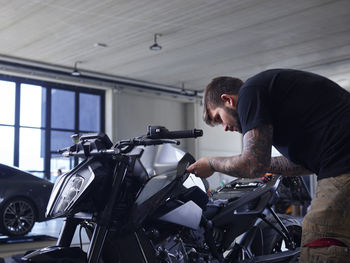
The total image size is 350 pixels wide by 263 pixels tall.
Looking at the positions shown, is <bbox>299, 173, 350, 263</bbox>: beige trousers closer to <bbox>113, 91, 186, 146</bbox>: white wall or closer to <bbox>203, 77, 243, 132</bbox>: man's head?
<bbox>203, 77, 243, 132</bbox>: man's head

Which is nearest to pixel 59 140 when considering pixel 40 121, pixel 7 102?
pixel 40 121

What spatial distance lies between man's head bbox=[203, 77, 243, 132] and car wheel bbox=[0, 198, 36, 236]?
451 centimetres

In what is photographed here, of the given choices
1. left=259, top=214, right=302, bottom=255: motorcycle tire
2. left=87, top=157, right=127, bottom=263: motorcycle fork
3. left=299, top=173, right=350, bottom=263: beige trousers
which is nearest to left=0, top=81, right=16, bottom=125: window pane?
left=259, top=214, right=302, bottom=255: motorcycle tire

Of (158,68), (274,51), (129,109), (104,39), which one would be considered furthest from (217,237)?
(129,109)

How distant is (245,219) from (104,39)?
7799 millimetres

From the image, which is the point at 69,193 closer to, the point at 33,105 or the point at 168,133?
the point at 168,133

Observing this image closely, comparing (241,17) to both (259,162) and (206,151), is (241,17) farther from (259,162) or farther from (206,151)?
(206,151)

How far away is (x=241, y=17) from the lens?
346 inches

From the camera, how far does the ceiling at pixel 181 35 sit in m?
8.23

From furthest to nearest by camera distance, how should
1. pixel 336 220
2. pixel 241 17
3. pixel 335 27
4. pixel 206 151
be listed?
pixel 206 151 < pixel 335 27 < pixel 241 17 < pixel 336 220

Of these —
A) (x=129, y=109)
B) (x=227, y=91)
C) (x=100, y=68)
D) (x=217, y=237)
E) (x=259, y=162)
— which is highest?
(x=100, y=68)

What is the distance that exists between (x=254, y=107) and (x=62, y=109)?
41.2 feet

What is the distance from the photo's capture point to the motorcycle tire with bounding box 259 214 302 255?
329 cm

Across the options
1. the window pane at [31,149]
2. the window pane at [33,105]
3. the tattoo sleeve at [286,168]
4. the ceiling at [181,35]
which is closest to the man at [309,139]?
the tattoo sleeve at [286,168]
